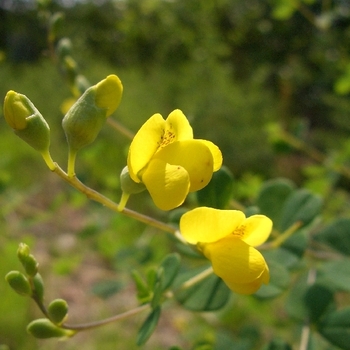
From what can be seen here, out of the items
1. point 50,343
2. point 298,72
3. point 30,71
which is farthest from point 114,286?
point 30,71

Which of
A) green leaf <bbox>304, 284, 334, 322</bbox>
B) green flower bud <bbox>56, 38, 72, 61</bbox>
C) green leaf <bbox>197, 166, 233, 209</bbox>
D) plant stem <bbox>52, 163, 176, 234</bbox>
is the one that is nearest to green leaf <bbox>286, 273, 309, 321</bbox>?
green leaf <bbox>304, 284, 334, 322</bbox>

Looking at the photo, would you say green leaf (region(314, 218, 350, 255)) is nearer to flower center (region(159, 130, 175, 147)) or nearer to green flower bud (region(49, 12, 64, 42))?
flower center (region(159, 130, 175, 147))

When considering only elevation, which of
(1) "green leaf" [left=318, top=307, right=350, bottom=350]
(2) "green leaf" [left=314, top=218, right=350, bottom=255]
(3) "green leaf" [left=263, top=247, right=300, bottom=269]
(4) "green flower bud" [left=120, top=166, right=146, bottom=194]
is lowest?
(1) "green leaf" [left=318, top=307, right=350, bottom=350]

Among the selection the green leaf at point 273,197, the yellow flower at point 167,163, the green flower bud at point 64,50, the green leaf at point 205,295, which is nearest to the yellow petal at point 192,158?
the yellow flower at point 167,163

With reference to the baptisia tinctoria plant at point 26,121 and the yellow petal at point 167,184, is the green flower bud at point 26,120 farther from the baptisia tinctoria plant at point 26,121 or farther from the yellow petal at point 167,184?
the yellow petal at point 167,184

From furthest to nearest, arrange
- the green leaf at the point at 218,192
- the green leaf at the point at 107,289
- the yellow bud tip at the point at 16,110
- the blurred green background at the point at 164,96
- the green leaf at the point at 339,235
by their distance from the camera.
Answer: the blurred green background at the point at 164,96
the green leaf at the point at 107,289
the green leaf at the point at 339,235
the green leaf at the point at 218,192
the yellow bud tip at the point at 16,110

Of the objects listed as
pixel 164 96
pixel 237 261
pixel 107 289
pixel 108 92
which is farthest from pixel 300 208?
pixel 164 96
